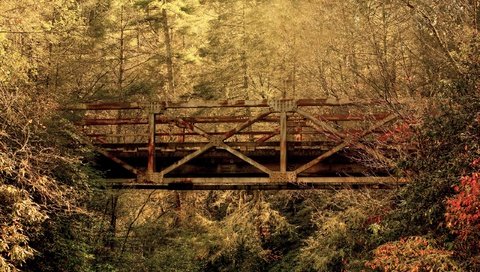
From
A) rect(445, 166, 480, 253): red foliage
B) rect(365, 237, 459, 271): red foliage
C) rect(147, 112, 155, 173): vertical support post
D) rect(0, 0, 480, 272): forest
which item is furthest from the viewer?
rect(147, 112, 155, 173): vertical support post

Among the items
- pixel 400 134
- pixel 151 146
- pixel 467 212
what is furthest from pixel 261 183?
pixel 467 212

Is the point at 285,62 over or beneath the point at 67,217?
over

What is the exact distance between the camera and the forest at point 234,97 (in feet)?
31.9

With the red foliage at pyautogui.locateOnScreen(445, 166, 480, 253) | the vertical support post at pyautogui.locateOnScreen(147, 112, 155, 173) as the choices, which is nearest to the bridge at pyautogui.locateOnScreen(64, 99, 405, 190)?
the vertical support post at pyautogui.locateOnScreen(147, 112, 155, 173)

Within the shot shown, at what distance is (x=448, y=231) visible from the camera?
9773 millimetres

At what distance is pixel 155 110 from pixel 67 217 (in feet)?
8.80

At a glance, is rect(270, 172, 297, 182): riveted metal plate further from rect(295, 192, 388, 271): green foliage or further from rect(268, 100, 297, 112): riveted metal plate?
rect(295, 192, 388, 271): green foliage

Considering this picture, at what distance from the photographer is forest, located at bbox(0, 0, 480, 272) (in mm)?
9719

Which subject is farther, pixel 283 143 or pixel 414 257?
pixel 283 143

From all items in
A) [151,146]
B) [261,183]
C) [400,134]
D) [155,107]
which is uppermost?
[155,107]

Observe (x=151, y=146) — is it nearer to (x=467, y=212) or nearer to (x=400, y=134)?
(x=400, y=134)

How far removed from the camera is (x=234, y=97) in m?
24.2

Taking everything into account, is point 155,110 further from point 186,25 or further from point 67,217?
point 186,25

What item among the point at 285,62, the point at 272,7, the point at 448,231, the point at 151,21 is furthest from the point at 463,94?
the point at 272,7
